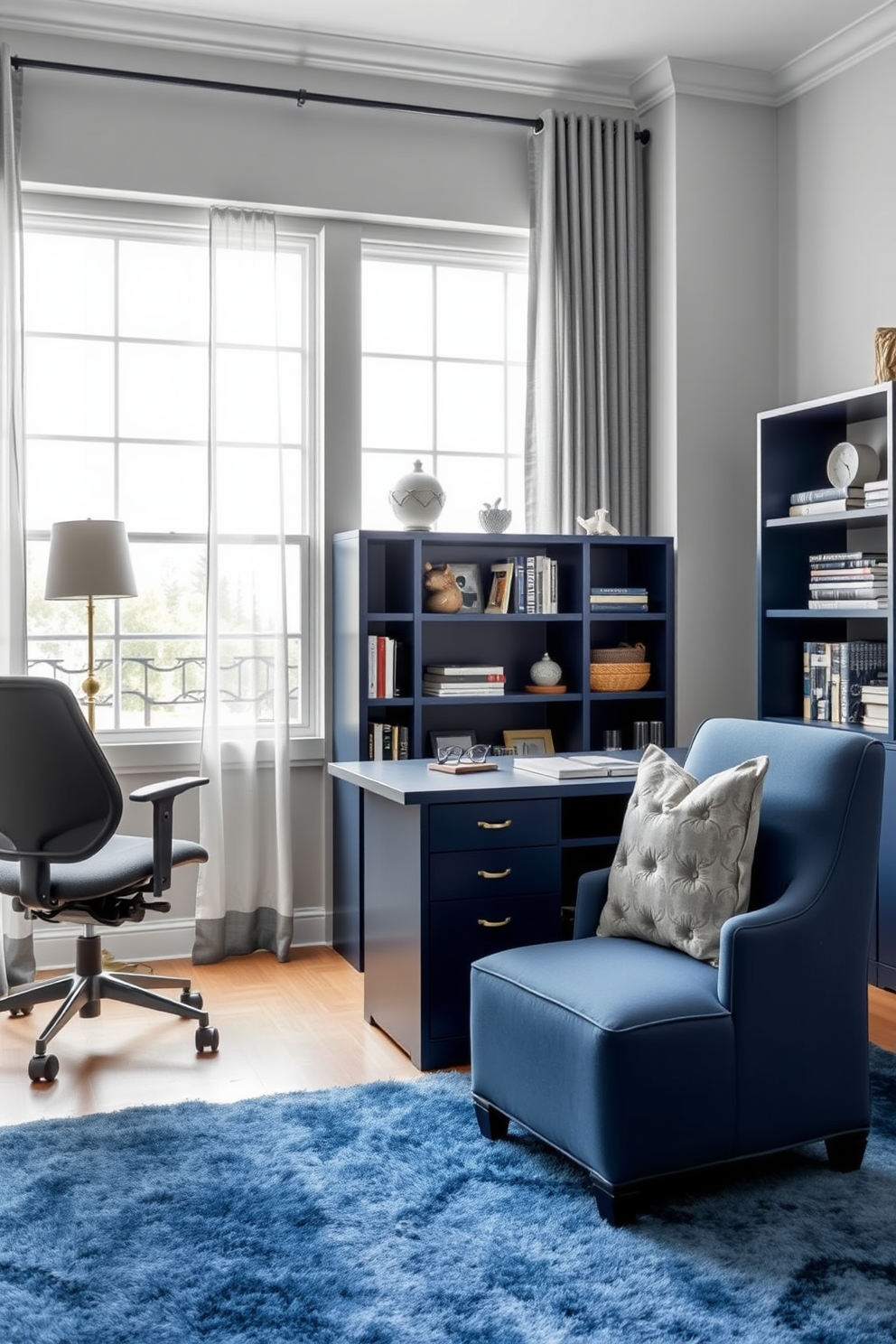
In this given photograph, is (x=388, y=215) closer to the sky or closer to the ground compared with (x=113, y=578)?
closer to the sky

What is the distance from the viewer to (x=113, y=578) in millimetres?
3773

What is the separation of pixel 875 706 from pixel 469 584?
140 centimetres

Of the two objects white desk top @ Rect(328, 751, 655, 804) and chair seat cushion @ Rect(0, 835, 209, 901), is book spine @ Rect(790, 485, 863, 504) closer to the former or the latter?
white desk top @ Rect(328, 751, 655, 804)

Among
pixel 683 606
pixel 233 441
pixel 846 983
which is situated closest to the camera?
pixel 846 983

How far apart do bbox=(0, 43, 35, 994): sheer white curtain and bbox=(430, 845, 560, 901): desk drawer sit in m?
1.60

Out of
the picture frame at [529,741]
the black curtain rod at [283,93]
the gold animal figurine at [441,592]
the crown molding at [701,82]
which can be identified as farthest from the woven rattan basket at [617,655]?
the crown molding at [701,82]

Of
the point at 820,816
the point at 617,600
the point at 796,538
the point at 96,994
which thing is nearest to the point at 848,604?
the point at 796,538

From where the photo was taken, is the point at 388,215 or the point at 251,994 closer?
the point at 251,994

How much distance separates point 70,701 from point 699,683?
238cm

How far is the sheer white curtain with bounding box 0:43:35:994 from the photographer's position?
12.8 ft

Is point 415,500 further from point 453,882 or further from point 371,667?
point 453,882

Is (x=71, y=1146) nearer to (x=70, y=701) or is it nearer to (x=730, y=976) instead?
(x=70, y=701)

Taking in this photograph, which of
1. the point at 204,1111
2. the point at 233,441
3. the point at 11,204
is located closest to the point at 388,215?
the point at 233,441

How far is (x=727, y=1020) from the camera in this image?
2334 mm
